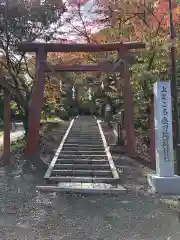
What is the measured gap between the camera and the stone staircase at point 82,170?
7844 millimetres

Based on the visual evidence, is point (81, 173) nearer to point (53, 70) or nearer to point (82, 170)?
point (82, 170)

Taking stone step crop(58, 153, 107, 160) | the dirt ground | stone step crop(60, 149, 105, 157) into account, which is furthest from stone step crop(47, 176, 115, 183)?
stone step crop(60, 149, 105, 157)

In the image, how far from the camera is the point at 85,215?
603 cm

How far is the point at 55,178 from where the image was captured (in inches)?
333

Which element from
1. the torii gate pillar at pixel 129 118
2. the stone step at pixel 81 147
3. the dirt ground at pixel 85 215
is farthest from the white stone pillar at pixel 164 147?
the stone step at pixel 81 147

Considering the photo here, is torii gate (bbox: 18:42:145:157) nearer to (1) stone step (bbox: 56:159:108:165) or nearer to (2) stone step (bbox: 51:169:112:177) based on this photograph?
(1) stone step (bbox: 56:159:108:165)

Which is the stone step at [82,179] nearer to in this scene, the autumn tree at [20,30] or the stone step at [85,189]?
the stone step at [85,189]

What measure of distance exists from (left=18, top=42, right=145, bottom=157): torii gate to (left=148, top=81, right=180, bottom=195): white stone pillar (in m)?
3.75

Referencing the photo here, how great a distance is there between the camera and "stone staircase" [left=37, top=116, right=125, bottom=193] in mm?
7844

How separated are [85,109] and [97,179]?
36.2 m

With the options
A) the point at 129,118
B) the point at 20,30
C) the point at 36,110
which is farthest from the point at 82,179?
the point at 20,30

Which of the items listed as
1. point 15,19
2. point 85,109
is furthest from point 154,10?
point 85,109

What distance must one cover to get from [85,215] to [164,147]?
115 inches

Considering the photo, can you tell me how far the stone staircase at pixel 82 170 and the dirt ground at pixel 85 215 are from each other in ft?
1.09
